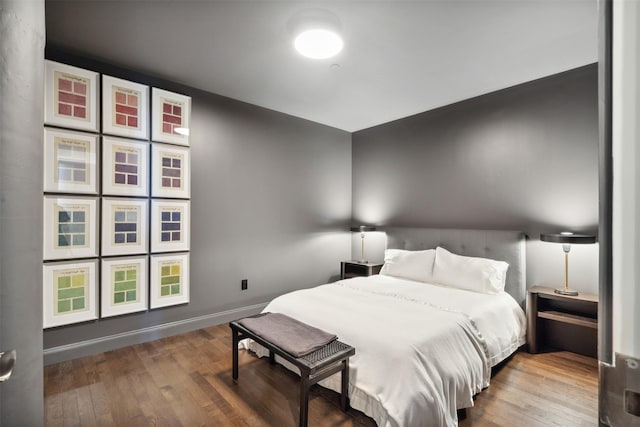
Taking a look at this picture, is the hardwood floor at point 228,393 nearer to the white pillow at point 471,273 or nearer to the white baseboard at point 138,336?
the white baseboard at point 138,336

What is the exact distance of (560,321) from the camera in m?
2.73

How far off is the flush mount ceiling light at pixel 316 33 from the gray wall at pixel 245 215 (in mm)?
1528

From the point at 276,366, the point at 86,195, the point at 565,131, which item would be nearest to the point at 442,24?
the point at 565,131

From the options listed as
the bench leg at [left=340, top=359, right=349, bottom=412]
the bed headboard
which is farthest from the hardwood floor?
the bed headboard

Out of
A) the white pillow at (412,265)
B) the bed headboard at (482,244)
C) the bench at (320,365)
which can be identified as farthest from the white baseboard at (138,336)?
the bed headboard at (482,244)

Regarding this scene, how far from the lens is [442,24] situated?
2.19 m

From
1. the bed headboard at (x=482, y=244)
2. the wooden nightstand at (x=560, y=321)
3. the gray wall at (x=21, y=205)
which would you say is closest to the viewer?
the gray wall at (x=21, y=205)

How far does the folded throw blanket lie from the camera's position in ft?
6.15

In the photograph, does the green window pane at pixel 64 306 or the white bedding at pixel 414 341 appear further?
Answer: the green window pane at pixel 64 306

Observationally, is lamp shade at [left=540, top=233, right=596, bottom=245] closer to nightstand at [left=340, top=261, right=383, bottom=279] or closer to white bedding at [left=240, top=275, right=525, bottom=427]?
white bedding at [left=240, top=275, right=525, bottom=427]

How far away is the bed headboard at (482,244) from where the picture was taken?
3.04 meters

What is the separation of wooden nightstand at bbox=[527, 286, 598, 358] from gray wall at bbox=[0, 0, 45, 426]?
11.0 ft

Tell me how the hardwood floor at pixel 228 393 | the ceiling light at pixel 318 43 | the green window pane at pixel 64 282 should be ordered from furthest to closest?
the green window pane at pixel 64 282, the ceiling light at pixel 318 43, the hardwood floor at pixel 228 393

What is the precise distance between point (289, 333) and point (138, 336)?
1800mm
